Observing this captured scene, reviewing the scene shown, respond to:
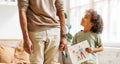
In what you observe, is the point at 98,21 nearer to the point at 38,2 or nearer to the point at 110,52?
the point at 110,52

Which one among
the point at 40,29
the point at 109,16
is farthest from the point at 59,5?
the point at 109,16

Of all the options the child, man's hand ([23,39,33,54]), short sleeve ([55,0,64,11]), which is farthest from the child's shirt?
man's hand ([23,39,33,54])

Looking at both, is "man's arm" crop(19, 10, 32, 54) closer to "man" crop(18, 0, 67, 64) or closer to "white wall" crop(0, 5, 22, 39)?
"man" crop(18, 0, 67, 64)

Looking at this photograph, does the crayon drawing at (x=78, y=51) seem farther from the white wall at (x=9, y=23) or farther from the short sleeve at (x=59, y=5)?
the white wall at (x=9, y=23)

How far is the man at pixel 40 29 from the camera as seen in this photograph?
144 centimetres

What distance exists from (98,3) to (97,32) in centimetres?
133

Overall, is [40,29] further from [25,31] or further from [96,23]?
[96,23]

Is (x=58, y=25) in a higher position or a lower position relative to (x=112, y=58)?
higher

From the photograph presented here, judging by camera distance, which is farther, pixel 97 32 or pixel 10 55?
pixel 10 55

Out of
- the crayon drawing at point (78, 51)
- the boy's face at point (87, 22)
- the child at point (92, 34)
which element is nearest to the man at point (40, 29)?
the crayon drawing at point (78, 51)

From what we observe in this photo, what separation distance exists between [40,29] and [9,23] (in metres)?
2.51

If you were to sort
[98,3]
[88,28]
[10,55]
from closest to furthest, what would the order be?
[88,28]
[10,55]
[98,3]

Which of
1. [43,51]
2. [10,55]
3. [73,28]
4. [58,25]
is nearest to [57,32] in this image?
[58,25]

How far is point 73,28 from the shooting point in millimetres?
4176
